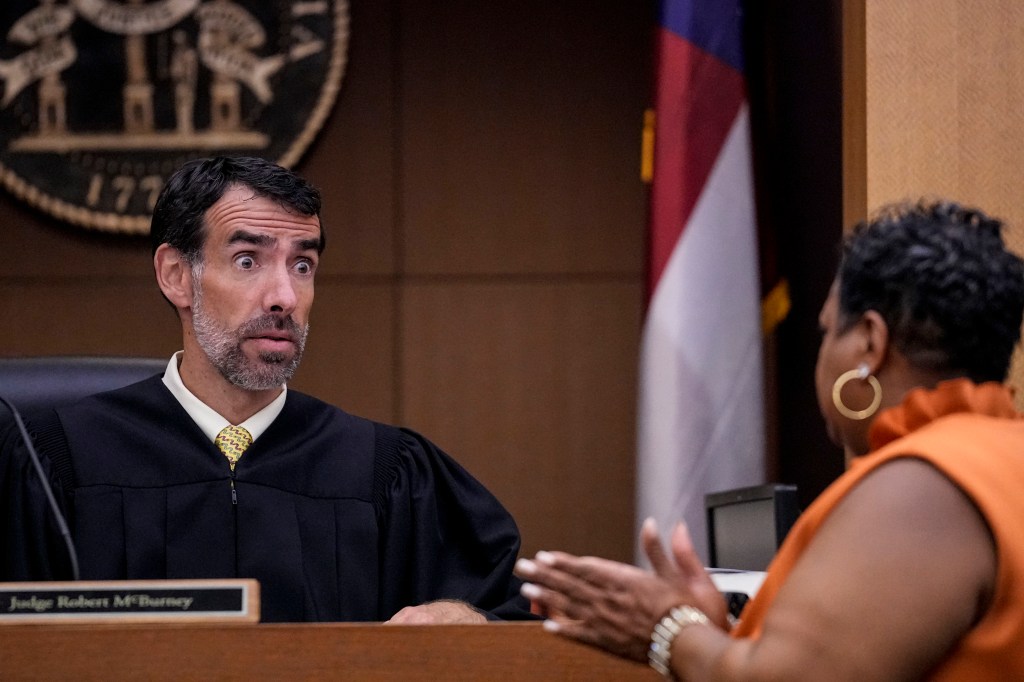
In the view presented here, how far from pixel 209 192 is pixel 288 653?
49.8 inches

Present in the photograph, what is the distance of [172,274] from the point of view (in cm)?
272

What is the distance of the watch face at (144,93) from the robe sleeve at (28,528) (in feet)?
6.10

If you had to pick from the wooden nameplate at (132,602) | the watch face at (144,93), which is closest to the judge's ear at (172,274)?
the wooden nameplate at (132,602)

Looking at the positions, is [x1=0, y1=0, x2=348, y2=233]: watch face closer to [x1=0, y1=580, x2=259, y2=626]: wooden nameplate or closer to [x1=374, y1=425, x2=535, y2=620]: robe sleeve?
[x1=374, y1=425, x2=535, y2=620]: robe sleeve

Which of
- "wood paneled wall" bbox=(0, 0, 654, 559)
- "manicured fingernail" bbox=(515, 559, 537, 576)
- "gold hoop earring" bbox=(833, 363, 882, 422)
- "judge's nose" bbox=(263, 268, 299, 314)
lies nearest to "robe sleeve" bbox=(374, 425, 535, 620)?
"judge's nose" bbox=(263, 268, 299, 314)

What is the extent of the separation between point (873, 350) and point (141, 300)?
3.26 m

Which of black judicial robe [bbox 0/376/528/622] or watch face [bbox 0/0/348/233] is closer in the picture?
black judicial robe [bbox 0/376/528/622]

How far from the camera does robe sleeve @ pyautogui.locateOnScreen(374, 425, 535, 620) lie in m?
2.50

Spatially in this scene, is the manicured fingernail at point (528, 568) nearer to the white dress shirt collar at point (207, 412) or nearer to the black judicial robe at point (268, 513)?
the black judicial robe at point (268, 513)

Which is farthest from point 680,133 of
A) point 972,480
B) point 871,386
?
point 972,480

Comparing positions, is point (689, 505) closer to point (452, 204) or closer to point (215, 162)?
point (452, 204)

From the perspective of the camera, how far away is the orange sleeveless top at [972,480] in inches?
50.3

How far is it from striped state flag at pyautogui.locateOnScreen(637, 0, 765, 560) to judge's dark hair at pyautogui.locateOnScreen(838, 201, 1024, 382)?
2165 millimetres

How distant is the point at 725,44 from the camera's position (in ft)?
12.4
